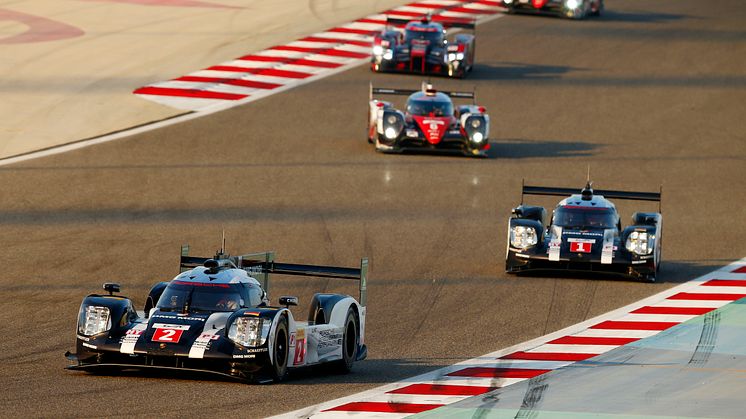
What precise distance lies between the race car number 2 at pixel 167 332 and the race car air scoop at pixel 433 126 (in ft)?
66.3

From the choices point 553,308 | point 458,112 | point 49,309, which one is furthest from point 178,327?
point 458,112

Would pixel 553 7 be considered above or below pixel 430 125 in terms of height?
above

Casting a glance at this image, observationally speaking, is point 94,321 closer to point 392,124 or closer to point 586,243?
point 586,243

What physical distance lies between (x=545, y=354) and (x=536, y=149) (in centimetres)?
1839

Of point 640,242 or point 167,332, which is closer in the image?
point 167,332

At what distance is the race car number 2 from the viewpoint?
1648cm

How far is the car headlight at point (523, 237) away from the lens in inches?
1019

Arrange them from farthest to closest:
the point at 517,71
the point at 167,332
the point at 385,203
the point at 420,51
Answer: the point at 517,71, the point at 420,51, the point at 385,203, the point at 167,332

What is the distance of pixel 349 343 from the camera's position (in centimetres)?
1856

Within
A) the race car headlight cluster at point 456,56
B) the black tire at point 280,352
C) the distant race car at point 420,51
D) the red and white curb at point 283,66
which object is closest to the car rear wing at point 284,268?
the black tire at point 280,352

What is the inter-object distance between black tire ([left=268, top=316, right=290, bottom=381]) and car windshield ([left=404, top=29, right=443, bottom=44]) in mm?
27631

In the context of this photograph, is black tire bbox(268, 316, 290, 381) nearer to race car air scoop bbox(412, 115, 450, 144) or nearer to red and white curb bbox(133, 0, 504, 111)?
race car air scoop bbox(412, 115, 450, 144)

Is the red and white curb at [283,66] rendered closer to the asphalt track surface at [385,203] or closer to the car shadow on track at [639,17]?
the asphalt track surface at [385,203]

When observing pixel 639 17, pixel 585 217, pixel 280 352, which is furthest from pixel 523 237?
pixel 639 17
